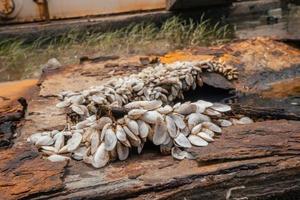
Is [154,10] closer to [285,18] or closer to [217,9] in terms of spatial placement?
[217,9]

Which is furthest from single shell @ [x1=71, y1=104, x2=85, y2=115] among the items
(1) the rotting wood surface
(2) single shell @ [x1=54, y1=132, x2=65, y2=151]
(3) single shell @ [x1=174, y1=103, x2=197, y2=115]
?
(3) single shell @ [x1=174, y1=103, x2=197, y2=115]

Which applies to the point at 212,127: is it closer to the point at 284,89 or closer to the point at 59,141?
the point at 59,141

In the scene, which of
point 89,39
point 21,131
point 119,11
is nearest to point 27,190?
point 21,131

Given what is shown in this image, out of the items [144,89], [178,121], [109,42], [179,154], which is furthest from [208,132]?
[109,42]

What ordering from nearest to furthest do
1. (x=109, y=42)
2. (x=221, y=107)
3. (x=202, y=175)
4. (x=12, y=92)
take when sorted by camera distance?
(x=202, y=175)
(x=221, y=107)
(x=12, y=92)
(x=109, y=42)

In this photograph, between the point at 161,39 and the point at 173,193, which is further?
the point at 161,39

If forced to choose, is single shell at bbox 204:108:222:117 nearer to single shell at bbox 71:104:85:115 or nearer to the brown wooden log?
the brown wooden log
